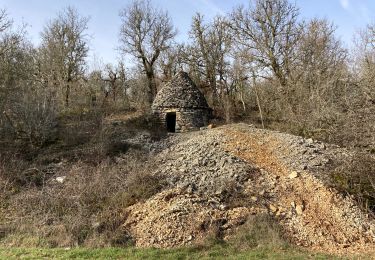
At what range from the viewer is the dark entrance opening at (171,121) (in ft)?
67.5

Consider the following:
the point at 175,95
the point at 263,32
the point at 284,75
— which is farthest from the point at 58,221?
the point at 263,32

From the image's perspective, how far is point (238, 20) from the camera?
26.4 metres

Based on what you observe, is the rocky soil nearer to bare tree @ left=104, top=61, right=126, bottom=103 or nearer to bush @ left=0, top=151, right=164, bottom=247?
bush @ left=0, top=151, right=164, bottom=247

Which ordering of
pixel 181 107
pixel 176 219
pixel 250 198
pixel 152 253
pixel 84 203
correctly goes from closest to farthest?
pixel 152 253 → pixel 176 219 → pixel 250 198 → pixel 84 203 → pixel 181 107

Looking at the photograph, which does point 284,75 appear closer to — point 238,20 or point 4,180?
point 238,20

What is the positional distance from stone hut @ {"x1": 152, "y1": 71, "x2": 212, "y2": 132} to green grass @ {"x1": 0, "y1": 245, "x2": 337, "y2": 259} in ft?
40.8

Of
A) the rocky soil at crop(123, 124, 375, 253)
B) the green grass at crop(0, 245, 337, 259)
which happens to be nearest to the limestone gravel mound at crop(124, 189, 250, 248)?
the rocky soil at crop(123, 124, 375, 253)

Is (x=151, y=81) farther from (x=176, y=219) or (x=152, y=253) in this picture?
(x=152, y=253)

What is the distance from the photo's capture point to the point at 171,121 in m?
21.0

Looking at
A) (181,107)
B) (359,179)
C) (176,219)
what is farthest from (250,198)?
(181,107)

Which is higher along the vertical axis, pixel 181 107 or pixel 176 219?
pixel 181 107

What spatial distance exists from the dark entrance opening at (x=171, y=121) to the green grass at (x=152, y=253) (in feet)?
43.3

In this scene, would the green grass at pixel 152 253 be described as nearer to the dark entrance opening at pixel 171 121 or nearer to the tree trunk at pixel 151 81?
the dark entrance opening at pixel 171 121

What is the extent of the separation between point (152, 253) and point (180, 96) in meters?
13.7
